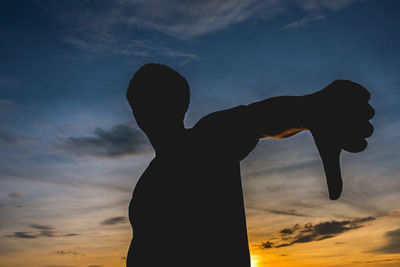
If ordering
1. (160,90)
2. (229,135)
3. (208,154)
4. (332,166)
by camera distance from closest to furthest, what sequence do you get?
(332,166) < (229,135) < (208,154) < (160,90)

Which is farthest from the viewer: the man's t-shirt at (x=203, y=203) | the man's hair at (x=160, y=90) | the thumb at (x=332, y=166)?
the man's hair at (x=160, y=90)

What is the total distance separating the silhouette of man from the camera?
92.5 inches

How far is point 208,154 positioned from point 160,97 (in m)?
0.72

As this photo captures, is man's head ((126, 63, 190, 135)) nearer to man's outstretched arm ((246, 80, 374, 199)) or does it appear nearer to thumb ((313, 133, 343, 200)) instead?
man's outstretched arm ((246, 80, 374, 199))

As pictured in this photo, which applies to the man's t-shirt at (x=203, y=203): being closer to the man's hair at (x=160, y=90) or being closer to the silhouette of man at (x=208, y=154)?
the silhouette of man at (x=208, y=154)

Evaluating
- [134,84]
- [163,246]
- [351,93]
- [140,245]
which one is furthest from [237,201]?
[134,84]

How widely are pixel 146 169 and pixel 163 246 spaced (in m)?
0.93

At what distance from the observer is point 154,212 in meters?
3.01

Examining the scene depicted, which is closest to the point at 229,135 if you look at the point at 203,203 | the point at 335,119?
the point at 203,203

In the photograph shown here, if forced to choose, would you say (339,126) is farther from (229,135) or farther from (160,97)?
(160,97)

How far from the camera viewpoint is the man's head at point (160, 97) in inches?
126

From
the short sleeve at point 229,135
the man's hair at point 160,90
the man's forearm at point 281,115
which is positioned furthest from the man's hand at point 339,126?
the man's hair at point 160,90

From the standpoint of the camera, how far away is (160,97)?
3.21 meters

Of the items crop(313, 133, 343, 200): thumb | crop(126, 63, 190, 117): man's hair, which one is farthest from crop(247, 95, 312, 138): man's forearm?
crop(126, 63, 190, 117): man's hair
